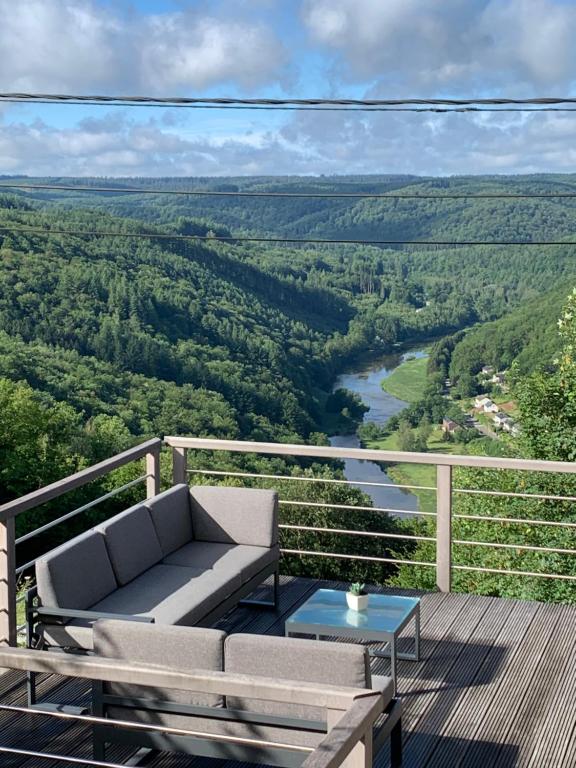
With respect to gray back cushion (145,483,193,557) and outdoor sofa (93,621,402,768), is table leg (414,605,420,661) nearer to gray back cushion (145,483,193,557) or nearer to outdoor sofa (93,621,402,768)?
outdoor sofa (93,621,402,768)

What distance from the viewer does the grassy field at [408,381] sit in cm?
3409

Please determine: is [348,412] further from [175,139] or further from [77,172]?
[175,139]

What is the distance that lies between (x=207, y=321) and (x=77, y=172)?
6607mm

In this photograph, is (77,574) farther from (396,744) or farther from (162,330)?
(162,330)

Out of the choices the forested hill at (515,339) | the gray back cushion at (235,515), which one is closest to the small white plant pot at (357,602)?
the gray back cushion at (235,515)

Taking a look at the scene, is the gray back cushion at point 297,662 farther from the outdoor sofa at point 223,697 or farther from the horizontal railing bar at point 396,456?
the horizontal railing bar at point 396,456

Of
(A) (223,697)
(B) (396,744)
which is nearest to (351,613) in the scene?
(B) (396,744)

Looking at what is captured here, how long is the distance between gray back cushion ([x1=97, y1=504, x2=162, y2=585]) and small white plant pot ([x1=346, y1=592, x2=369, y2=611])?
1136 mm

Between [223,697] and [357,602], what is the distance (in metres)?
1.49

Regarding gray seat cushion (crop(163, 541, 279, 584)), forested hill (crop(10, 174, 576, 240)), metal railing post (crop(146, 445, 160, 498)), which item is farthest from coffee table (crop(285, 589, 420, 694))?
forested hill (crop(10, 174, 576, 240))

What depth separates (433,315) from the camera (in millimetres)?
32000

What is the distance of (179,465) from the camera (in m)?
6.13

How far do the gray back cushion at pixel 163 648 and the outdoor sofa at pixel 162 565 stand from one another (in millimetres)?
790

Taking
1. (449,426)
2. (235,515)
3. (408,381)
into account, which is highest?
(235,515)
